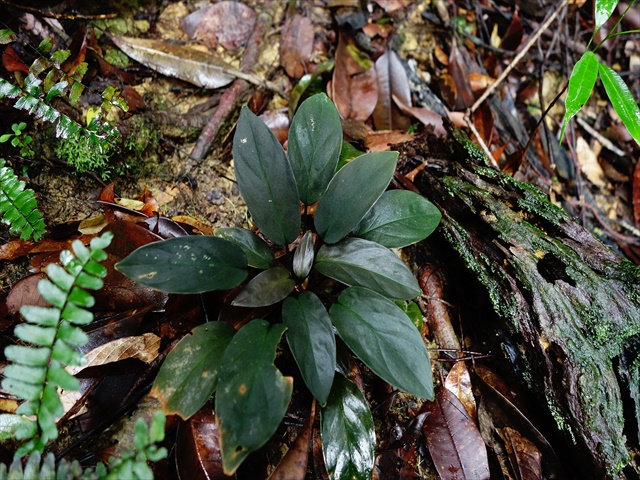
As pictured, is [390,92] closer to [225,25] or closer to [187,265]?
[225,25]

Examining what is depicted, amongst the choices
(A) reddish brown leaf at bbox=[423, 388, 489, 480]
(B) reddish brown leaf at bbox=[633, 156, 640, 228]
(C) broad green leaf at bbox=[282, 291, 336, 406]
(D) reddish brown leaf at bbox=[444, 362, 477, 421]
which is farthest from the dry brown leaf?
(B) reddish brown leaf at bbox=[633, 156, 640, 228]

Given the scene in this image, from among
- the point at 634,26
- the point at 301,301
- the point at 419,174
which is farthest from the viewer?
the point at 634,26

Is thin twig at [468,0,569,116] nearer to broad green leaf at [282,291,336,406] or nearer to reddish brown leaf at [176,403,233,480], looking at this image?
broad green leaf at [282,291,336,406]

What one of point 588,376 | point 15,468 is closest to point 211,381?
point 15,468

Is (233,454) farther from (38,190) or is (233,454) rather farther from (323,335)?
(38,190)

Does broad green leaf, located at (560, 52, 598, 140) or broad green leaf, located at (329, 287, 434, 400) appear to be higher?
broad green leaf, located at (560, 52, 598, 140)

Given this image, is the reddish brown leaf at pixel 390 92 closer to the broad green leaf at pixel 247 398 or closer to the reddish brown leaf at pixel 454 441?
the reddish brown leaf at pixel 454 441

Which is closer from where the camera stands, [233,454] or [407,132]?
[233,454]
